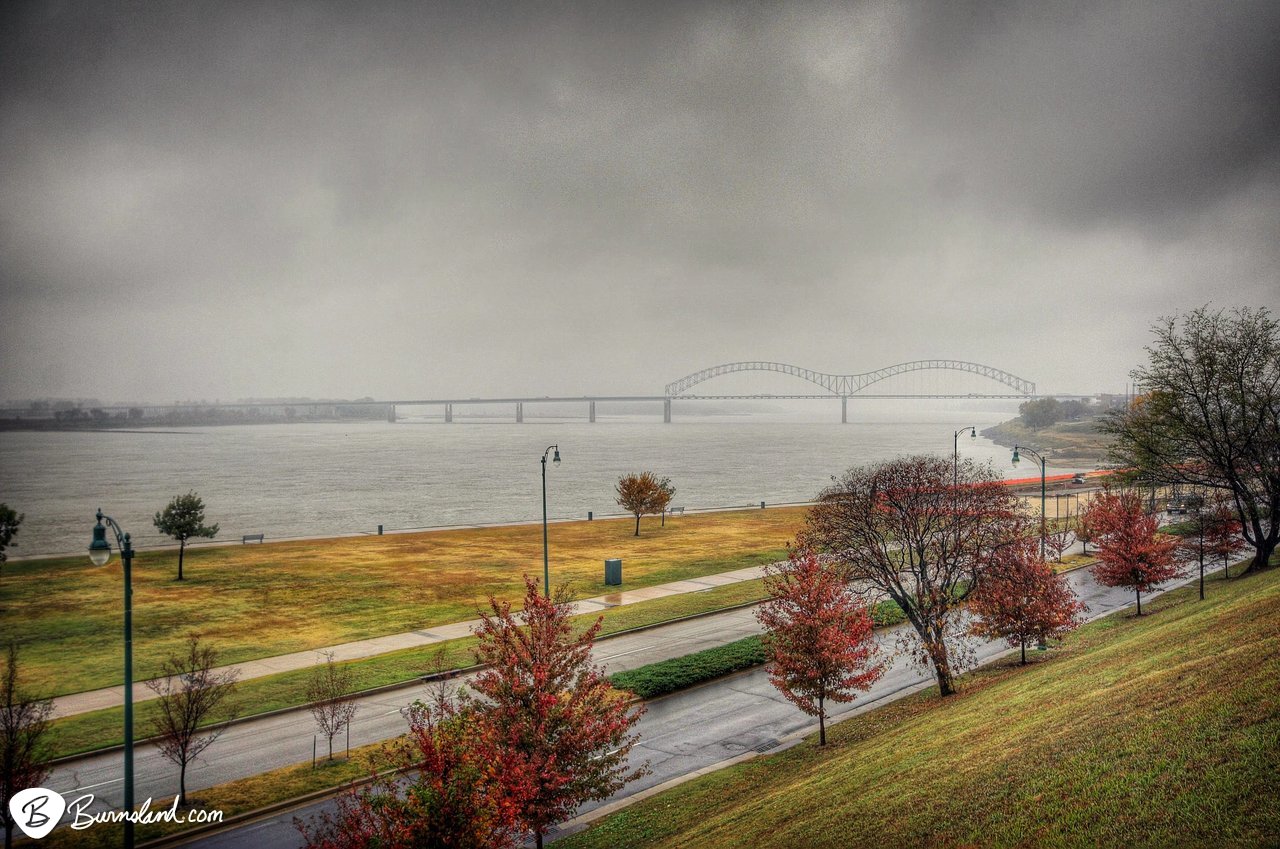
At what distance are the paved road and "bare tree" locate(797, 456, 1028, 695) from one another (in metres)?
2.56

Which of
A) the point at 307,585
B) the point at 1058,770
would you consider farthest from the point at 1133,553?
the point at 307,585

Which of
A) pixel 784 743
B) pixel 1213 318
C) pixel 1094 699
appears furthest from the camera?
pixel 1213 318

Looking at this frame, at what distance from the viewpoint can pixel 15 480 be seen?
156 meters

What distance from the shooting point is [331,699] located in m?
20.0

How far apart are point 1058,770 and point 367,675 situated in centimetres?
2143

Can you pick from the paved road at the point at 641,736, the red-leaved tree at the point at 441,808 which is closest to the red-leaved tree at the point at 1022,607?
the paved road at the point at 641,736

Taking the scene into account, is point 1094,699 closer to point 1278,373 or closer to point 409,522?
point 1278,373

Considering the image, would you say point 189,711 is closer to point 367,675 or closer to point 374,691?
point 374,691

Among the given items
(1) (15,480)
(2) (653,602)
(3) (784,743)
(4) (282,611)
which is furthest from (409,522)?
(1) (15,480)

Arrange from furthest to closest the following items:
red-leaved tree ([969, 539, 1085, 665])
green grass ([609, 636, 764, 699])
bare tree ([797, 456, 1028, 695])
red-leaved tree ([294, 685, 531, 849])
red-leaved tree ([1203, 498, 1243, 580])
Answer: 1. red-leaved tree ([1203, 498, 1243, 580])
2. red-leaved tree ([969, 539, 1085, 665])
3. bare tree ([797, 456, 1028, 695])
4. green grass ([609, 636, 764, 699])
5. red-leaved tree ([294, 685, 531, 849])

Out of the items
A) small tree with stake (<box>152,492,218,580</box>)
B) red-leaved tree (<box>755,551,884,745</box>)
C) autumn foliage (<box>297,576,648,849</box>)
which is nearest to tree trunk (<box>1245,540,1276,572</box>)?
red-leaved tree (<box>755,551,884,745</box>)

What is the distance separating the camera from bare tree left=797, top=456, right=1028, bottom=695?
80.0ft

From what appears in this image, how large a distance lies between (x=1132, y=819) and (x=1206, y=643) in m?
8.53

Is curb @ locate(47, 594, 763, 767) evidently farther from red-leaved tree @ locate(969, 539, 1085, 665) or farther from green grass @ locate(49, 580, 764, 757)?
red-leaved tree @ locate(969, 539, 1085, 665)
